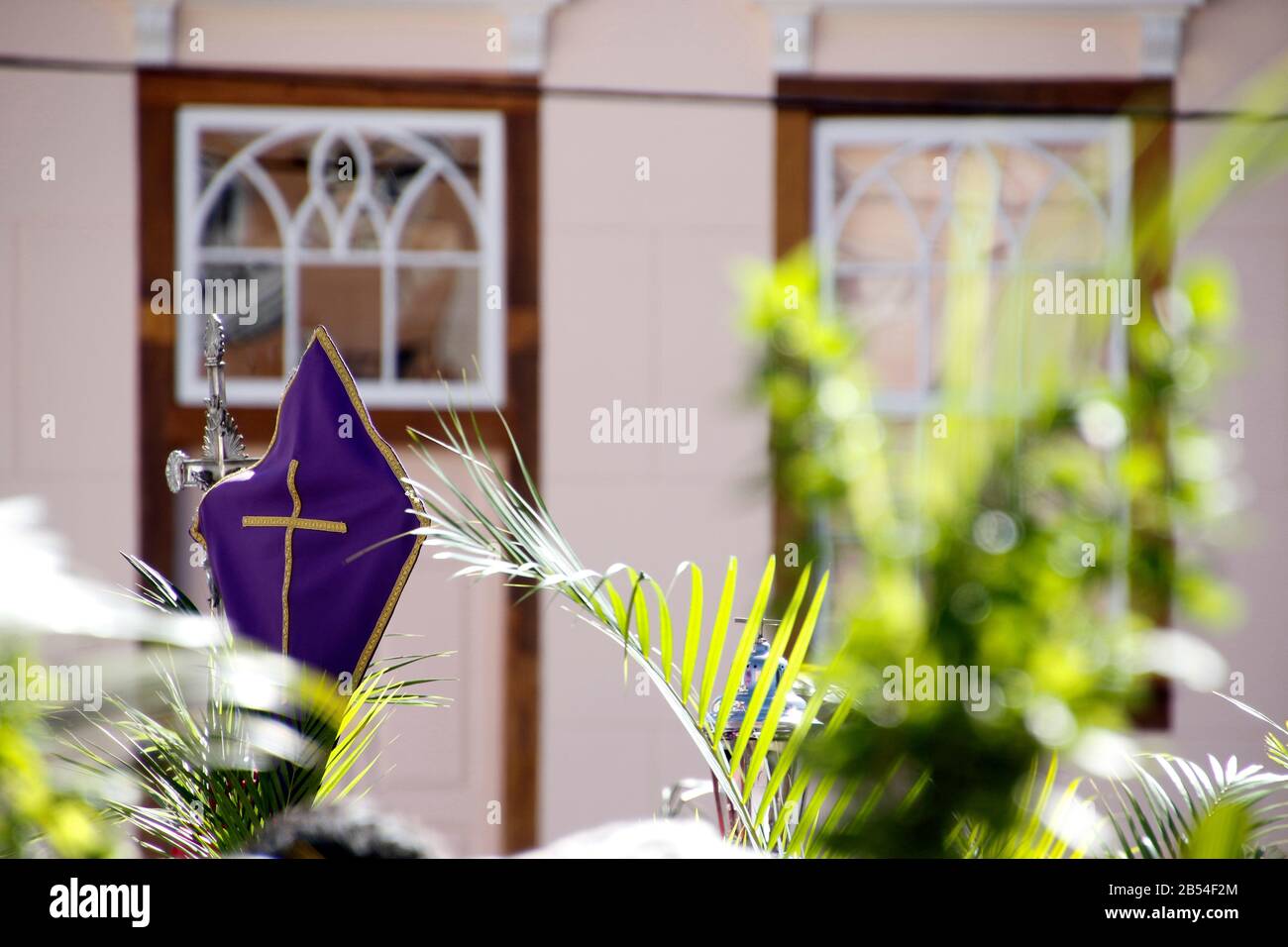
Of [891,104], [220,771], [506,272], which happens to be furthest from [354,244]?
[220,771]

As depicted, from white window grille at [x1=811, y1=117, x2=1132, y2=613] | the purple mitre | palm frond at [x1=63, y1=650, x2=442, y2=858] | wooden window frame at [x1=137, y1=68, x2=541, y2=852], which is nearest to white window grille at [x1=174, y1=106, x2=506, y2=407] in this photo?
wooden window frame at [x1=137, y1=68, x2=541, y2=852]

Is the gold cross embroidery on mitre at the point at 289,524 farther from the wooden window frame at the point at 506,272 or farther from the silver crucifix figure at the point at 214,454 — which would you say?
the wooden window frame at the point at 506,272

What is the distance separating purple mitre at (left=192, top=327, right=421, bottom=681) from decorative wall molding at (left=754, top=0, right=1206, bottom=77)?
2353mm

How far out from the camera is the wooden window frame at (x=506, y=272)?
A: 136 inches

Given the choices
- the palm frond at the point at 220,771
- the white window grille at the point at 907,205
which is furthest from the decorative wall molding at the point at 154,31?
the palm frond at the point at 220,771

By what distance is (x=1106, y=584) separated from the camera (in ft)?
0.91

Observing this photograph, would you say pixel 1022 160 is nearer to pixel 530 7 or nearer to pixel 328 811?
pixel 530 7

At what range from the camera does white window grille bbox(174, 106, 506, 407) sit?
3.52 metres

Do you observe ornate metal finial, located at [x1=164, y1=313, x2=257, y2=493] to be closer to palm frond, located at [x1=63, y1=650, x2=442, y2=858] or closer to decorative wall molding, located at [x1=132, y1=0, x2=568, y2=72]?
palm frond, located at [x1=63, y1=650, x2=442, y2=858]

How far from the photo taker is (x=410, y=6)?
3.45m

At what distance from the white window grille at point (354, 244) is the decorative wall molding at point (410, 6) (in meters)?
0.22

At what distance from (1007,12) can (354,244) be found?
2289 millimetres
